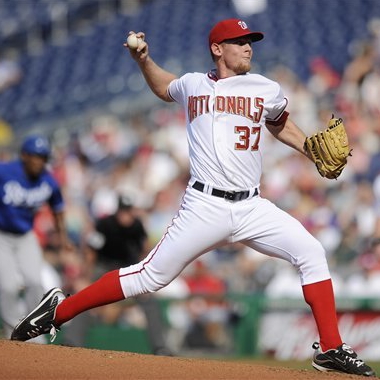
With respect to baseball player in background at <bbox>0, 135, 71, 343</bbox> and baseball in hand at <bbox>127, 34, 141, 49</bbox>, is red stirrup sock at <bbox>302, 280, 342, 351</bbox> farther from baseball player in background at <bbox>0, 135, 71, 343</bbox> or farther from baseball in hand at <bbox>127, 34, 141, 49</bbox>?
baseball player in background at <bbox>0, 135, 71, 343</bbox>

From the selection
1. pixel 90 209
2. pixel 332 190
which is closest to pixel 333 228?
pixel 332 190

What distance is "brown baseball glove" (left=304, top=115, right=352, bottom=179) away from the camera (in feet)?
17.0

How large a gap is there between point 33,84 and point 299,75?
5306mm

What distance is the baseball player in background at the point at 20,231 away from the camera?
7.50 meters

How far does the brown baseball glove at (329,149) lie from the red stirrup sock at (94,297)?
3.89ft

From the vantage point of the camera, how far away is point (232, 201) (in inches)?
197

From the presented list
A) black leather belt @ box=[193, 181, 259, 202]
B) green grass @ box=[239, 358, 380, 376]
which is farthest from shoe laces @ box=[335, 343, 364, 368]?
green grass @ box=[239, 358, 380, 376]

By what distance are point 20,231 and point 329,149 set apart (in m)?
3.16

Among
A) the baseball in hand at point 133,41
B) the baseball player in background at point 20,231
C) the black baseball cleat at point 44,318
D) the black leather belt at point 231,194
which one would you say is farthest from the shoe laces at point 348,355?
the baseball player in background at point 20,231

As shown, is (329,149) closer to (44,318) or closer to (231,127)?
(231,127)

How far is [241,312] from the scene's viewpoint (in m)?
10.1

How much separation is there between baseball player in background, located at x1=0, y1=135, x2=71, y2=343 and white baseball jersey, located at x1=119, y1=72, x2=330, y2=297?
2623 mm

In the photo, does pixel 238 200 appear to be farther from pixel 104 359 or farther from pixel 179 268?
pixel 104 359

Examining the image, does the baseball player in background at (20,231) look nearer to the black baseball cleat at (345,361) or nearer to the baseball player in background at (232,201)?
the baseball player in background at (232,201)
